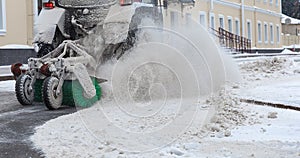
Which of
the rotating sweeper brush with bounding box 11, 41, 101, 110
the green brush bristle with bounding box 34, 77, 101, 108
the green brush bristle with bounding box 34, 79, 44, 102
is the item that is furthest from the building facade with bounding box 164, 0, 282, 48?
the green brush bristle with bounding box 34, 77, 101, 108

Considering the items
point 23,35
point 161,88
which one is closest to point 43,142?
point 161,88

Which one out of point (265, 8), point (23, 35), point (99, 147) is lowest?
point (99, 147)

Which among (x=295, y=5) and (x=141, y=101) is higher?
(x=295, y=5)

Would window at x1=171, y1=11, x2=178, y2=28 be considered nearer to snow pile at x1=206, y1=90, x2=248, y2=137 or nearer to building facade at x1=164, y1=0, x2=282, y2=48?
snow pile at x1=206, y1=90, x2=248, y2=137

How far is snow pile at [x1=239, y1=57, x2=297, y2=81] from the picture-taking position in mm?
12353

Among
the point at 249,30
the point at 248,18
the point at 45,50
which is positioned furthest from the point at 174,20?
the point at 248,18

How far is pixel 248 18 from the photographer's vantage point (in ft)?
118

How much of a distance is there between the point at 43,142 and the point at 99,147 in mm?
697

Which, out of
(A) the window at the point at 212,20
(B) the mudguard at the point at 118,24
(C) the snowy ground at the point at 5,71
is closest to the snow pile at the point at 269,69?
(B) the mudguard at the point at 118,24

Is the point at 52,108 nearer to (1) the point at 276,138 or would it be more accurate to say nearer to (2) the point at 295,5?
(1) the point at 276,138

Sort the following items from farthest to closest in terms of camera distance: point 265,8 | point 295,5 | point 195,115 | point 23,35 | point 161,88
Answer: point 295,5 < point 265,8 < point 23,35 < point 161,88 < point 195,115

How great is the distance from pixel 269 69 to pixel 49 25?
286 inches

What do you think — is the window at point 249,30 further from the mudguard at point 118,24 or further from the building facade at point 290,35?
the mudguard at point 118,24

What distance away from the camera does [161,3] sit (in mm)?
8539
